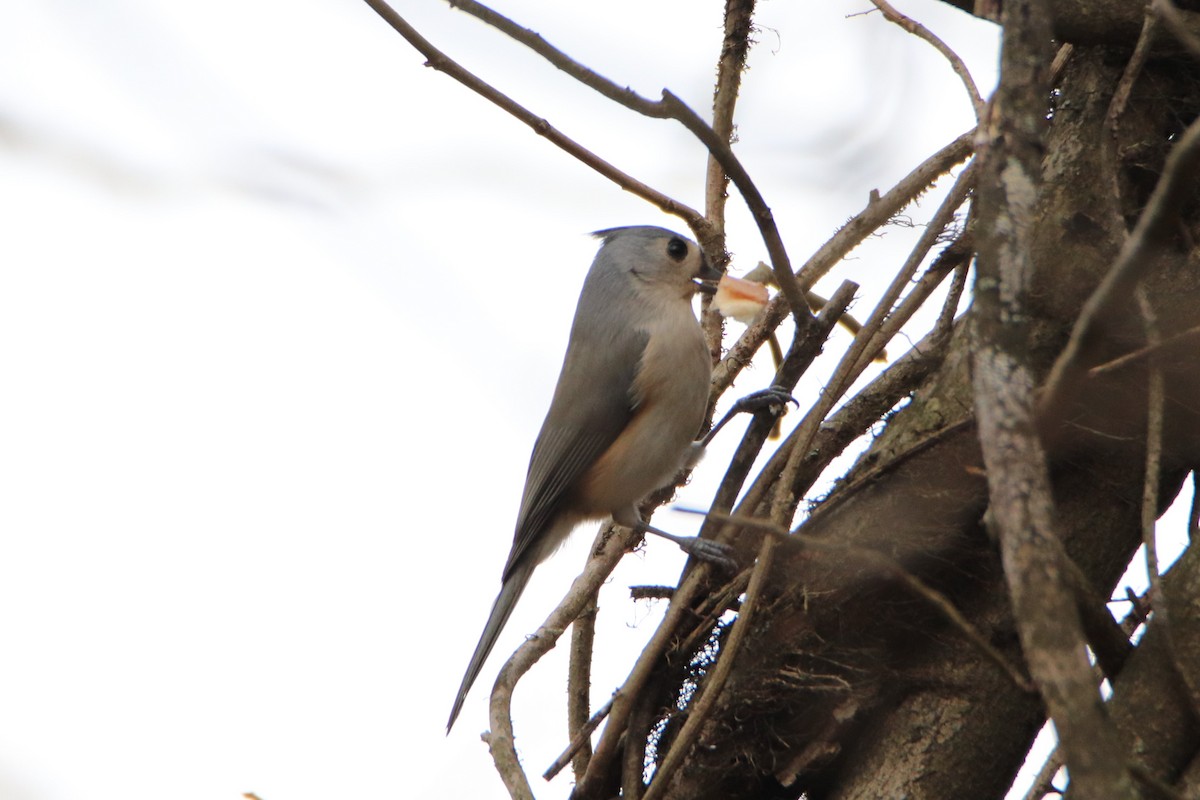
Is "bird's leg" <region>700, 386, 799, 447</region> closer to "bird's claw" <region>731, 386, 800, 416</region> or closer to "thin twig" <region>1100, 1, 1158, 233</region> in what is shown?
"bird's claw" <region>731, 386, 800, 416</region>

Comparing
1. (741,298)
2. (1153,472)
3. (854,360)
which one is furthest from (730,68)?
(1153,472)

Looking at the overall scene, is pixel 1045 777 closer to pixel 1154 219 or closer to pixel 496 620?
pixel 1154 219

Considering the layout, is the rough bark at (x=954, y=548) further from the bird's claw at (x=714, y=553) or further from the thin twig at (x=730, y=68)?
the thin twig at (x=730, y=68)

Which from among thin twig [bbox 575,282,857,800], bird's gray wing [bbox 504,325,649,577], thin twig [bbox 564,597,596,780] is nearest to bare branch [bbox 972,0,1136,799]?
thin twig [bbox 575,282,857,800]

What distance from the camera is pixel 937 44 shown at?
9.58 feet

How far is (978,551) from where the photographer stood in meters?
2.38

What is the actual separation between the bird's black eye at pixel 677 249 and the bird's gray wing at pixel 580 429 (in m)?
0.30

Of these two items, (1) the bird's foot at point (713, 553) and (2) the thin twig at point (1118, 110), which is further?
(1) the bird's foot at point (713, 553)

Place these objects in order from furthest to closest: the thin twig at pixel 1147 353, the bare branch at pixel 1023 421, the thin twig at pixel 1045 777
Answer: the thin twig at pixel 1045 777 → the thin twig at pixel 1147 353 → the bare branch at pixel 1023 421

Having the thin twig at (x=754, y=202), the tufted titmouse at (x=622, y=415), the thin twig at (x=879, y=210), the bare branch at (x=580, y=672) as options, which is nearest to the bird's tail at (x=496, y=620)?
the tufted titmouse at (x=622, y=415)

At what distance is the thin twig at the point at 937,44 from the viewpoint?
277 centimetres

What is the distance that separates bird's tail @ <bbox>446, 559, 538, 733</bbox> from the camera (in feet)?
10.7

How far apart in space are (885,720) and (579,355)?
1.99 metres

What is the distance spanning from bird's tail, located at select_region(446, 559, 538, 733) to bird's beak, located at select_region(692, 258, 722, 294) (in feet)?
3.31
